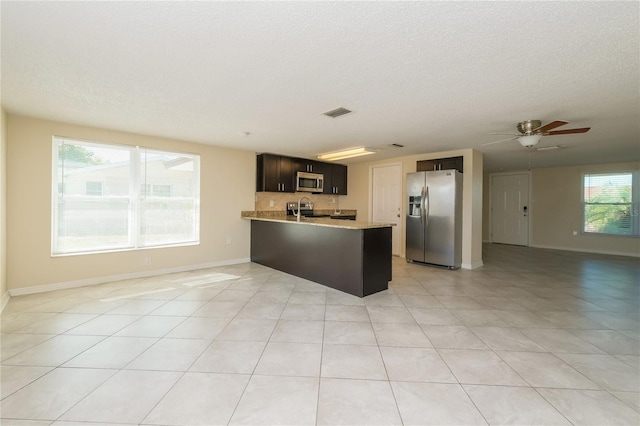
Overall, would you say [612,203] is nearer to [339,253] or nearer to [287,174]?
[339,253]

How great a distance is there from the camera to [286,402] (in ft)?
5.02

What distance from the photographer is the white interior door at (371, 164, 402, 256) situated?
5.96 meters

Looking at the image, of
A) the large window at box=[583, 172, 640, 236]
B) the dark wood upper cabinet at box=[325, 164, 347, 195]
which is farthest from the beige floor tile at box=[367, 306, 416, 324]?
the large window at box=[583, 172, 640, 236]

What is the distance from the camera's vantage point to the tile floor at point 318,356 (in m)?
1.47

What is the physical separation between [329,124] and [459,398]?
10.1 feet

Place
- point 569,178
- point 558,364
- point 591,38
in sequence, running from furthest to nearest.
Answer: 1. point 569,178
2. point 558,364
3. point 591,38

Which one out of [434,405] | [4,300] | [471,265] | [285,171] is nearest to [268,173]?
[285,171]

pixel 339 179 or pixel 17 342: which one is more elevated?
pixel 339 179

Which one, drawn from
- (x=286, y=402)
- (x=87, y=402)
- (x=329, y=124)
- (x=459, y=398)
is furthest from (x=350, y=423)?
(x=329, y=124)

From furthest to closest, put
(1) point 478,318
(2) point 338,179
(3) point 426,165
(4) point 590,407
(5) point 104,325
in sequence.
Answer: (2) point 338,179
(3) point 426,165
(1) point 478,318
(5) point 104,325
(4) point 590,407

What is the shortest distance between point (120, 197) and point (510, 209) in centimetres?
968

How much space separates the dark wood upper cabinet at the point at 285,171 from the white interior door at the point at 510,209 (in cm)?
537

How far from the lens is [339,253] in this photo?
11.6ft

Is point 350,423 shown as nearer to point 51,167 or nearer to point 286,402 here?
point 286,402
